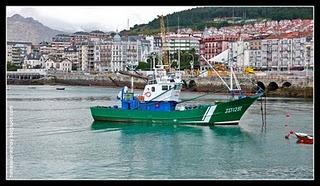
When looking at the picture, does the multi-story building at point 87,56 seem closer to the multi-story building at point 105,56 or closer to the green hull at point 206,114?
the multi-story building at point 105,56

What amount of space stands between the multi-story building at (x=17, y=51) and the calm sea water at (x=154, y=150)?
7053 centimetres

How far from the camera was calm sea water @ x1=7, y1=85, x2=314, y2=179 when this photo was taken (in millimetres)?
11227

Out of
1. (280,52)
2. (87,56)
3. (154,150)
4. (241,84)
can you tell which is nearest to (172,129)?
(154,150)

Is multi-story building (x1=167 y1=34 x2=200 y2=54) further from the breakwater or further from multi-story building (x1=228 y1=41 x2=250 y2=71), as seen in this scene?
the breakwater

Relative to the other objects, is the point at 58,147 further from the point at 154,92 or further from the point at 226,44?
the point at 226,44

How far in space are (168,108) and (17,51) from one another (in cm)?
7816

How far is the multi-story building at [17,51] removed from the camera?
89250mm

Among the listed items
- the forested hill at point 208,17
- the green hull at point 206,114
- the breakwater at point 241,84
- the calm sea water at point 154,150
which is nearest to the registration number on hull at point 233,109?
the green hull at point 206,114

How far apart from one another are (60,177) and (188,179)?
2.21 metres

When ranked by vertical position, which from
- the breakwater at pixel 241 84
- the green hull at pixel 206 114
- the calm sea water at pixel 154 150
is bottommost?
the calm sea water at pixel 154 150

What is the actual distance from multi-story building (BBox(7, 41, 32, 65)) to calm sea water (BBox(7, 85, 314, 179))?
70.5 m

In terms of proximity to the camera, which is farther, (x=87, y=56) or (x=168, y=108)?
(x=87, y=56)

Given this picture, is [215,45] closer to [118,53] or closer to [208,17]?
[118,53]

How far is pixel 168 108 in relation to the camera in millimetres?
19219
